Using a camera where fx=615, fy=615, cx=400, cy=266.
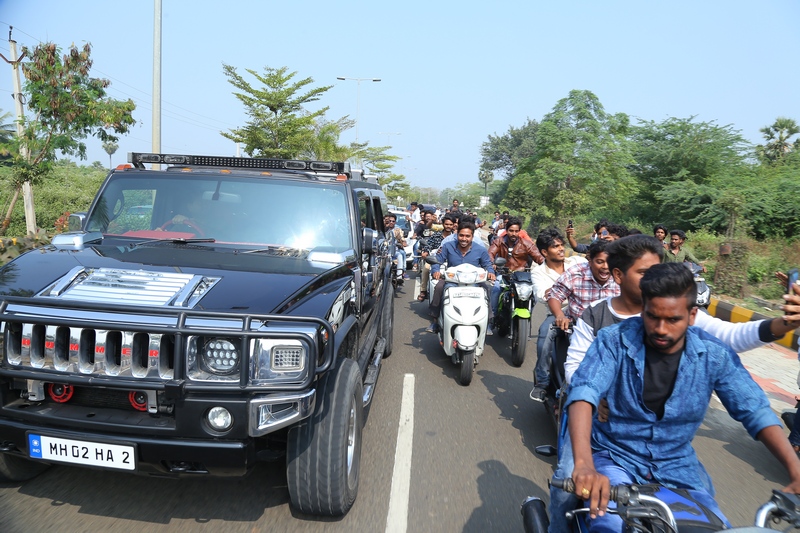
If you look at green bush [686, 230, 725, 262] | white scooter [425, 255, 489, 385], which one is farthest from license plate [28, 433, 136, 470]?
green bush [686, 230, 725, 262]

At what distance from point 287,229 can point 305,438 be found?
1780 millimetres

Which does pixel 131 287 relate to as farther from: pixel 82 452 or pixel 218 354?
pixel 82 452

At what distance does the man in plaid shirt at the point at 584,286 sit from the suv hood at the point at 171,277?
1.97m

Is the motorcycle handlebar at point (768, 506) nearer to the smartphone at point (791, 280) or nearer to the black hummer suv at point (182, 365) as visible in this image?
the smartphone at point (791, 280)

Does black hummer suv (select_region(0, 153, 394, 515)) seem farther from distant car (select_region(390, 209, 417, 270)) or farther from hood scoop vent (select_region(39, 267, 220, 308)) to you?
distant car (select_region(390, 209, 417, 270))

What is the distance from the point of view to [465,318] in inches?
252

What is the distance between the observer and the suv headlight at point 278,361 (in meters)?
2.87

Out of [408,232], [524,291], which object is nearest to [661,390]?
[524,291]

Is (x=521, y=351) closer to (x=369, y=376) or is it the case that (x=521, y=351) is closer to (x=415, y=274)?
(x=369, y=376)

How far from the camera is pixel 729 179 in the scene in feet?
68.9

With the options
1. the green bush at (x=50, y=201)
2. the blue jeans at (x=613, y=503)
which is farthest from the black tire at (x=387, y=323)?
the green bush at (x=50, y=201)

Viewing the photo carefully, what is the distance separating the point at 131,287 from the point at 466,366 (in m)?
3.78

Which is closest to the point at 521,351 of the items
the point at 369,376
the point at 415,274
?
the point at 369,376

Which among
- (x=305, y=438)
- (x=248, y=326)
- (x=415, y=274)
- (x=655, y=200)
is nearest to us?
(x=248, y=326)
